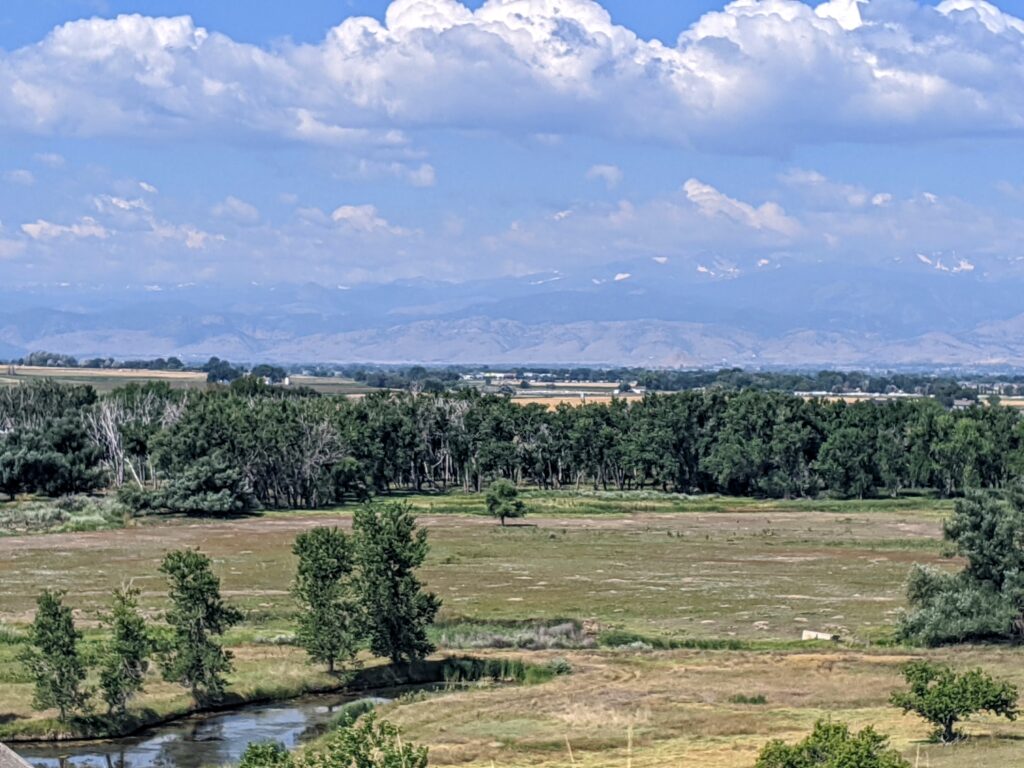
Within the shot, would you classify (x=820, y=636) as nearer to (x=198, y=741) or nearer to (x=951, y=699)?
(x=951, y=699)

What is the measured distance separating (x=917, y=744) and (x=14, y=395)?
502ft

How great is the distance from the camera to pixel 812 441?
161 m

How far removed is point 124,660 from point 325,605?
10.0 meters

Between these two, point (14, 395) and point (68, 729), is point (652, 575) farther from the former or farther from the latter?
point (14, 395)

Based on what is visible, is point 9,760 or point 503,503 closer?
point 9,760

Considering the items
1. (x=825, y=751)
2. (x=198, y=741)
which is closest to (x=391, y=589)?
(x=198, y=741)

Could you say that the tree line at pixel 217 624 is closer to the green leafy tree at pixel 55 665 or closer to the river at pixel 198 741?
the green leafy tree at pixel 55 665

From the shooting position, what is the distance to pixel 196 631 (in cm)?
5728

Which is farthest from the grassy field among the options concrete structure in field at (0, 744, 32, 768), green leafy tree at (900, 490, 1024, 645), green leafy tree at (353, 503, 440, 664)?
concrete structure in field at (0, 744, 32, 768)

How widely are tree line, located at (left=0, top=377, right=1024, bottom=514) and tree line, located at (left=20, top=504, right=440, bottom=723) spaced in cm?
7046

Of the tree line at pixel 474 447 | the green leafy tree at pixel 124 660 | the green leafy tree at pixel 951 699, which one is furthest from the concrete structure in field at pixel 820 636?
the tree line at pixel 474 447

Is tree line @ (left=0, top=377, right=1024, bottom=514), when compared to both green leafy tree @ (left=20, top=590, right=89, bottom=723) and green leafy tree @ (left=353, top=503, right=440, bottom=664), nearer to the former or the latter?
green leafy tree @ (left=353, top=503, right=440, bottom=664)

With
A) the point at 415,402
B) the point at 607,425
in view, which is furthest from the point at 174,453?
the point at 607,425

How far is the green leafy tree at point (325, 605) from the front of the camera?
202 feet
